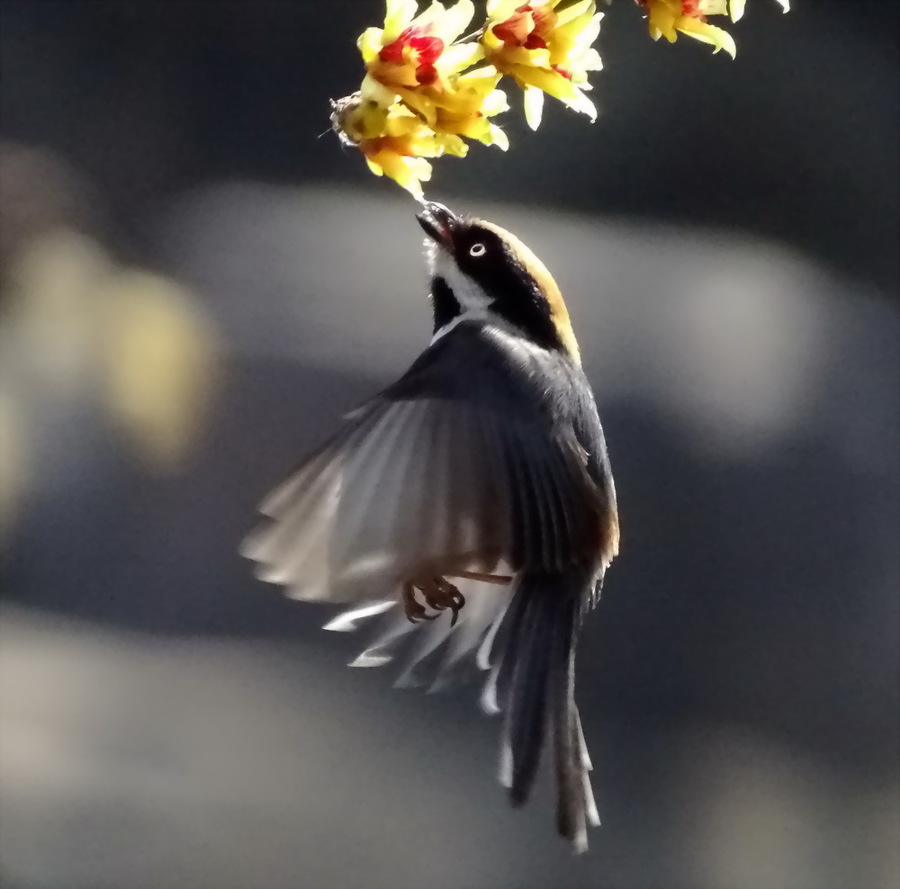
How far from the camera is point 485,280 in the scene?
65cm

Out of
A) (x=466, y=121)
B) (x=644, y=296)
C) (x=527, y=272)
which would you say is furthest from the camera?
(x=644, y=296)

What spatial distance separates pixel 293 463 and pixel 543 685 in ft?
0.88

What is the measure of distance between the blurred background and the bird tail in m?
0.03

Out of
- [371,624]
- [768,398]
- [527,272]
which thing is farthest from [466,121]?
[768,398]

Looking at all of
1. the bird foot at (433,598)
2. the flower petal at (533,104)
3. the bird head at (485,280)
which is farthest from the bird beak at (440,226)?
the bird foot at (433,598)

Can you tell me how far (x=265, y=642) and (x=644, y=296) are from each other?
18.1 inches

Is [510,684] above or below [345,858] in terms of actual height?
above

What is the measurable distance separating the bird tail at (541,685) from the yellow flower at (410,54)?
13.1 inches

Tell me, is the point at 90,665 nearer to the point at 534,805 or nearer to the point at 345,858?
the point at 345,858

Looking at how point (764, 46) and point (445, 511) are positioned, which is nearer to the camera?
point (445, 511)

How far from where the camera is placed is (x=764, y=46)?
0.85 meters

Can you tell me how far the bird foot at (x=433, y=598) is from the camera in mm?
593

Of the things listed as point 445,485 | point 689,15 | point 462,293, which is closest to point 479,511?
point 445,485

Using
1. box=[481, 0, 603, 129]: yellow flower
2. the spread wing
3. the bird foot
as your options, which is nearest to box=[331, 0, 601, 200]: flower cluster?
box=[481, 0, 603, 129]: yellow flower
